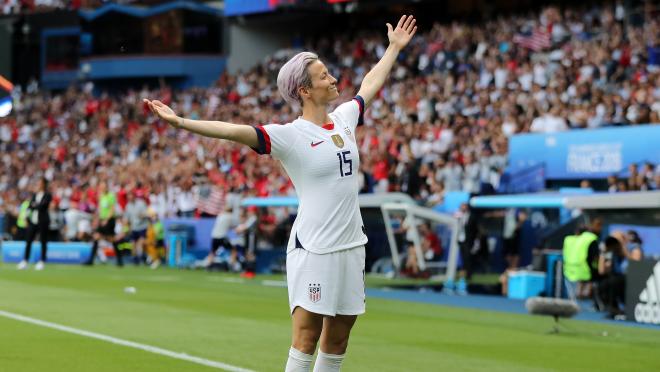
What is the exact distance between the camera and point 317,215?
682cm

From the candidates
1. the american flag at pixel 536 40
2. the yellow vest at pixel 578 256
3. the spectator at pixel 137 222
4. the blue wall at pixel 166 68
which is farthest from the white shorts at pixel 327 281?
the blue wall at pixel 166 68

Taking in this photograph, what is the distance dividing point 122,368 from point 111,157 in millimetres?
37113

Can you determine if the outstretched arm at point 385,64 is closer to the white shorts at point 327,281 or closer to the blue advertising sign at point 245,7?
the white shorts at point 327,281

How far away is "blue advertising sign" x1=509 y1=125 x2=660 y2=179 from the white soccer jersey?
18891mm

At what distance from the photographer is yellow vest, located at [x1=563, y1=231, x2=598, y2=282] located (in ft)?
65.6

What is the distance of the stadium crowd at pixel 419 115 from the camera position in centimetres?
2834

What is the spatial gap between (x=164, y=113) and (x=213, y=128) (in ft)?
0.91

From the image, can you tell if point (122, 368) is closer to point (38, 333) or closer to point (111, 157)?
point (38, 333)

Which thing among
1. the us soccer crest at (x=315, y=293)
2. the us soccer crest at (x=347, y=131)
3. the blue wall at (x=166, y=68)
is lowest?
the us soccer crest at (x=315, y=293)

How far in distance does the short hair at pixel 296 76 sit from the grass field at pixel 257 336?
449cm

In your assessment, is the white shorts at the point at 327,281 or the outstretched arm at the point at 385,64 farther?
the outstretched arm at the point at 385,64

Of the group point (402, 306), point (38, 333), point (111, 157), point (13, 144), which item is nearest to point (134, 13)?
point (13, 144)

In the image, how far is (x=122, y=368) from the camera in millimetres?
10914

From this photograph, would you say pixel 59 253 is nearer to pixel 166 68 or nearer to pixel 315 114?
pixel 166 68
